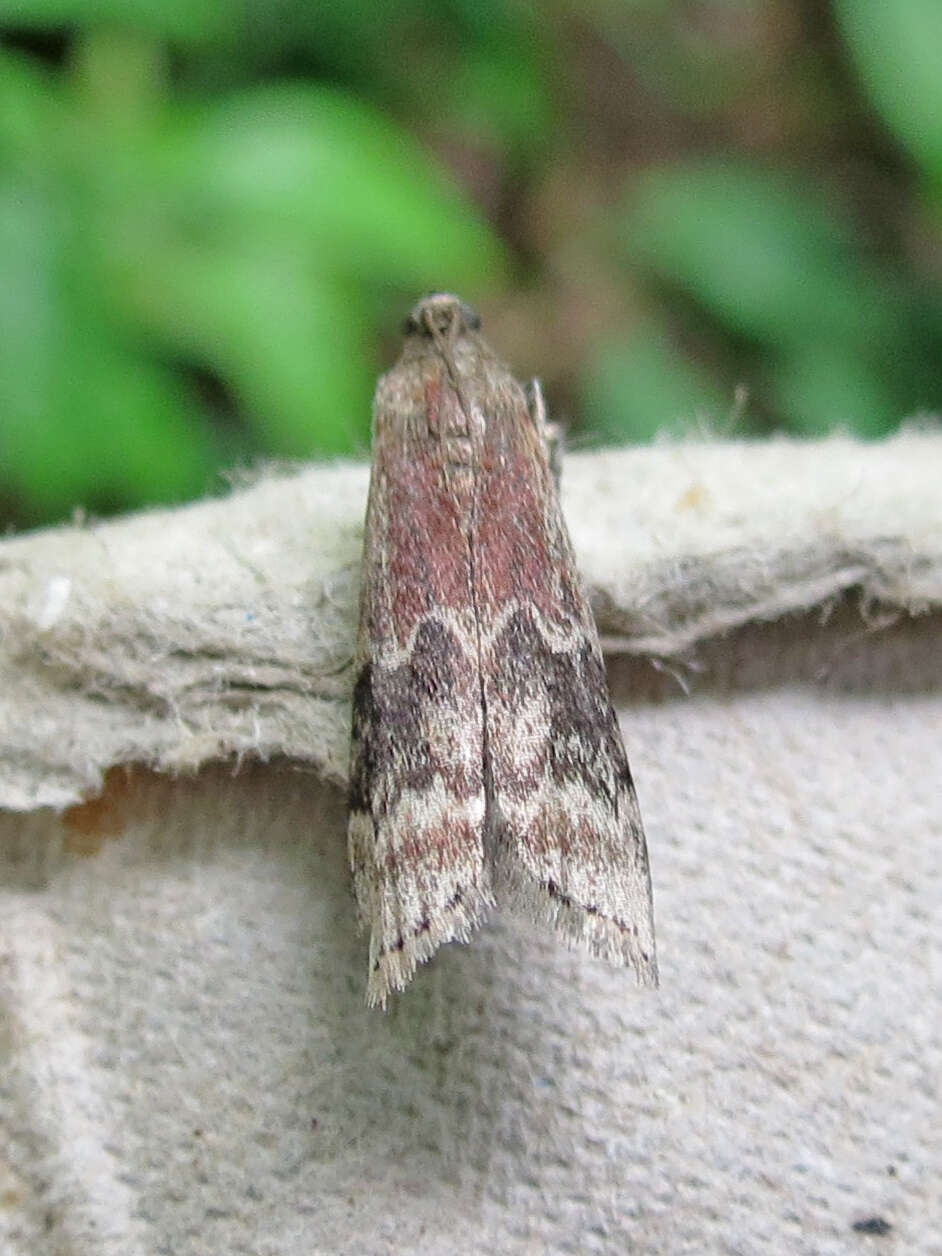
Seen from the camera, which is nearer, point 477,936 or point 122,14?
point 477,936

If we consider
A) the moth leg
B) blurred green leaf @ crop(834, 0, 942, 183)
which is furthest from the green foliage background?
the moth leg

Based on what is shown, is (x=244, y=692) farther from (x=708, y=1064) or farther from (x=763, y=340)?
(x=763, y=340)

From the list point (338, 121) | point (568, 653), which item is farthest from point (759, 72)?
point (568, 653)

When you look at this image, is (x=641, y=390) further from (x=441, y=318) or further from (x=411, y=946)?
(x=411, y=946)

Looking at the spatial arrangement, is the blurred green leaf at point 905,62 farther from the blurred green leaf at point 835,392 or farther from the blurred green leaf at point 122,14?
the blurred green leaf at point 122,14

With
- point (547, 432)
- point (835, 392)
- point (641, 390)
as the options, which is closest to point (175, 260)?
point (547, 432)

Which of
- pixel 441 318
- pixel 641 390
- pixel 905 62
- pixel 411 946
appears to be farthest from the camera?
pixel 641 390

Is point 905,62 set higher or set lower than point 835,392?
higher
